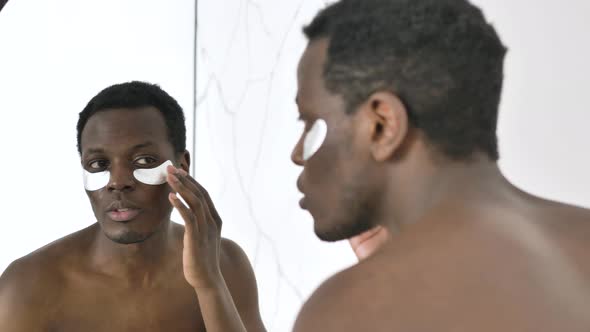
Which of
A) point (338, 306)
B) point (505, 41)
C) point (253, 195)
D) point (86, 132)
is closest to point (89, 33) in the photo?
point (253, 195)

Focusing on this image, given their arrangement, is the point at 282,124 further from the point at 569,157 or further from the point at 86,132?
the point at 569,157

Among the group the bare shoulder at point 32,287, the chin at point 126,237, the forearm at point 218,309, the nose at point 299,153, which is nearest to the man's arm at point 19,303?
the bare shoulder at point 32,287

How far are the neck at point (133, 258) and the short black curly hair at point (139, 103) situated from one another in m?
0.14

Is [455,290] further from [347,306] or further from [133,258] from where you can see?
[133,258]

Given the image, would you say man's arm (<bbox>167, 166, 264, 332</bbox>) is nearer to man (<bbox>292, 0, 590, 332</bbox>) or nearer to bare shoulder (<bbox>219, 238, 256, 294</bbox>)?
bare shoulder (<bbox>219, 238, 256, 294</bbox>)

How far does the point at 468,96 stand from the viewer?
57cm

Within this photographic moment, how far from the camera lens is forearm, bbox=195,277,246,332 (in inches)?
40.0

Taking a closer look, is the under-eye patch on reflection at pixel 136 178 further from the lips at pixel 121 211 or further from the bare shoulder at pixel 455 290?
the bare shoulder at pixel 455 290

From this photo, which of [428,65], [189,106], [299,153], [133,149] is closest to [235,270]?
[133,149]

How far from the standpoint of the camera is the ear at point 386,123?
0.56m

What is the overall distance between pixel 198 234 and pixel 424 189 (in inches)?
19.0

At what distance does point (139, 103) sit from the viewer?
1138 millimetres

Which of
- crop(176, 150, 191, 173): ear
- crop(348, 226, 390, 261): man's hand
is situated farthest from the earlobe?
crop(348, 226, 390, 261): man's hand

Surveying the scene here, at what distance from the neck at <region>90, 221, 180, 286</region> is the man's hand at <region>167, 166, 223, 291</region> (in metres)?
0.20
